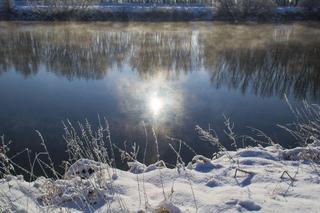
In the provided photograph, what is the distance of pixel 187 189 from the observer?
395cm

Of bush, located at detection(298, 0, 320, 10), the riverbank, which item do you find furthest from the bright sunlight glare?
bush, located at detection(298, 0, 320, 10)

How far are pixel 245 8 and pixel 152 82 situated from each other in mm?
18078

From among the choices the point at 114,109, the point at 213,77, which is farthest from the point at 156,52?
the point at 114,109

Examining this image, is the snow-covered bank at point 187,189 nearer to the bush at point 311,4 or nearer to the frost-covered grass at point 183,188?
the frost-covered grass at point 183,188

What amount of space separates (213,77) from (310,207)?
9.29 meters

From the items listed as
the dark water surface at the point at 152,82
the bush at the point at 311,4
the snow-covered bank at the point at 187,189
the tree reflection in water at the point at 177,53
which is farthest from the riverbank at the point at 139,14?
the snow-covered bank at the point at 187,189

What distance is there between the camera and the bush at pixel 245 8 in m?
27.3

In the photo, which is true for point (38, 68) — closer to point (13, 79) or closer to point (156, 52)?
point (13, 79)

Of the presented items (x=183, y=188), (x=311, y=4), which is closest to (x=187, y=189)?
(x=183, y=188)

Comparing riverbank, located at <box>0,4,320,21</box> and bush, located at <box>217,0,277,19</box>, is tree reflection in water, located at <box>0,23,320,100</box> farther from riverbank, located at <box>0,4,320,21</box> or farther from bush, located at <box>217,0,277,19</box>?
bush, located at <box>217,0,277,19</box>

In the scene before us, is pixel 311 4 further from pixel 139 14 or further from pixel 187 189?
pixel 187 189

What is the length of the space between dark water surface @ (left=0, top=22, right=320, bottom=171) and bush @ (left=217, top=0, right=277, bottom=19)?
6.87m

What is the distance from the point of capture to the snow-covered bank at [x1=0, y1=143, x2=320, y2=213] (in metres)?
3.49

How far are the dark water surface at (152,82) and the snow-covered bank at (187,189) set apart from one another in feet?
8.47
